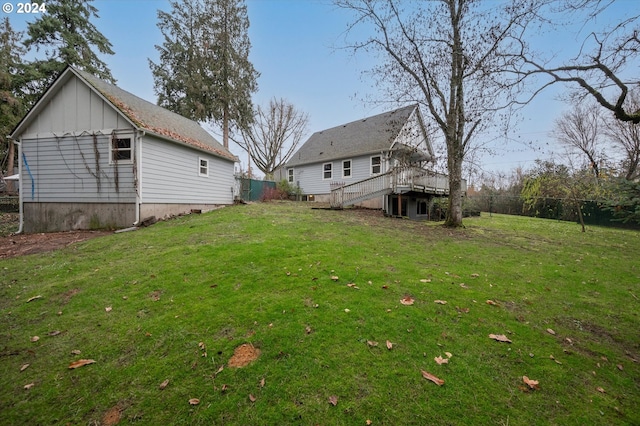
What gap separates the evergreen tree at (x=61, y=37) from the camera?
1948 cm

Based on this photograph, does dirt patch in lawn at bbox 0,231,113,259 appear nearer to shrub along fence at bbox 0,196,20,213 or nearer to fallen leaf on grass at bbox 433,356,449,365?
fallen leaf on grass at bbox 433,356,449,365

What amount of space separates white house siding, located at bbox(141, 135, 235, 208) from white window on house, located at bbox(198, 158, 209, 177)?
16 centimetres

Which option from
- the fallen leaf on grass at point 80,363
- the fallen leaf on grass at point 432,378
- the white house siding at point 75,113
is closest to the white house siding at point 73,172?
the white house siding at point 75,113

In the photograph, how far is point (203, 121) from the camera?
23.5m

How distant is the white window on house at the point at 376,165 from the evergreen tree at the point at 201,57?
14.3 meters

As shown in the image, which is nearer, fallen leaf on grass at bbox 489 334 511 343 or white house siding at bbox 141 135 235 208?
fallen leaf on grass at bbox 489 334 511 343

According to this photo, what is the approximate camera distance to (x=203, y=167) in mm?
13773

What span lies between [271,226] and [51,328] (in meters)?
5.97

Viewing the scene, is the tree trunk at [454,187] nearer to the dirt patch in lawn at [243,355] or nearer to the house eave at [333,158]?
the house eave at [333,158]

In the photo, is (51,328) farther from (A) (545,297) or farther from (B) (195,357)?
(A) (545,297)

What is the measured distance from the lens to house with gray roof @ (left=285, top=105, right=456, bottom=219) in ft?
43.8

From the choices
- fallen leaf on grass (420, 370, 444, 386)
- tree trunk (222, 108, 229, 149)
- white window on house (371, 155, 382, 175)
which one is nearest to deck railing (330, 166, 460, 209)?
white window on house (371, 155, 382, 175)

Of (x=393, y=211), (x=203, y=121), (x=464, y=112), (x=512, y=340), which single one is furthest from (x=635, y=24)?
(x=203, y=121)

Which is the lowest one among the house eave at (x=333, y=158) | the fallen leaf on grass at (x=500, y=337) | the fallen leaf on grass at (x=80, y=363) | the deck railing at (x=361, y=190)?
the fallen leaf on grass at (x=80, y=363)
